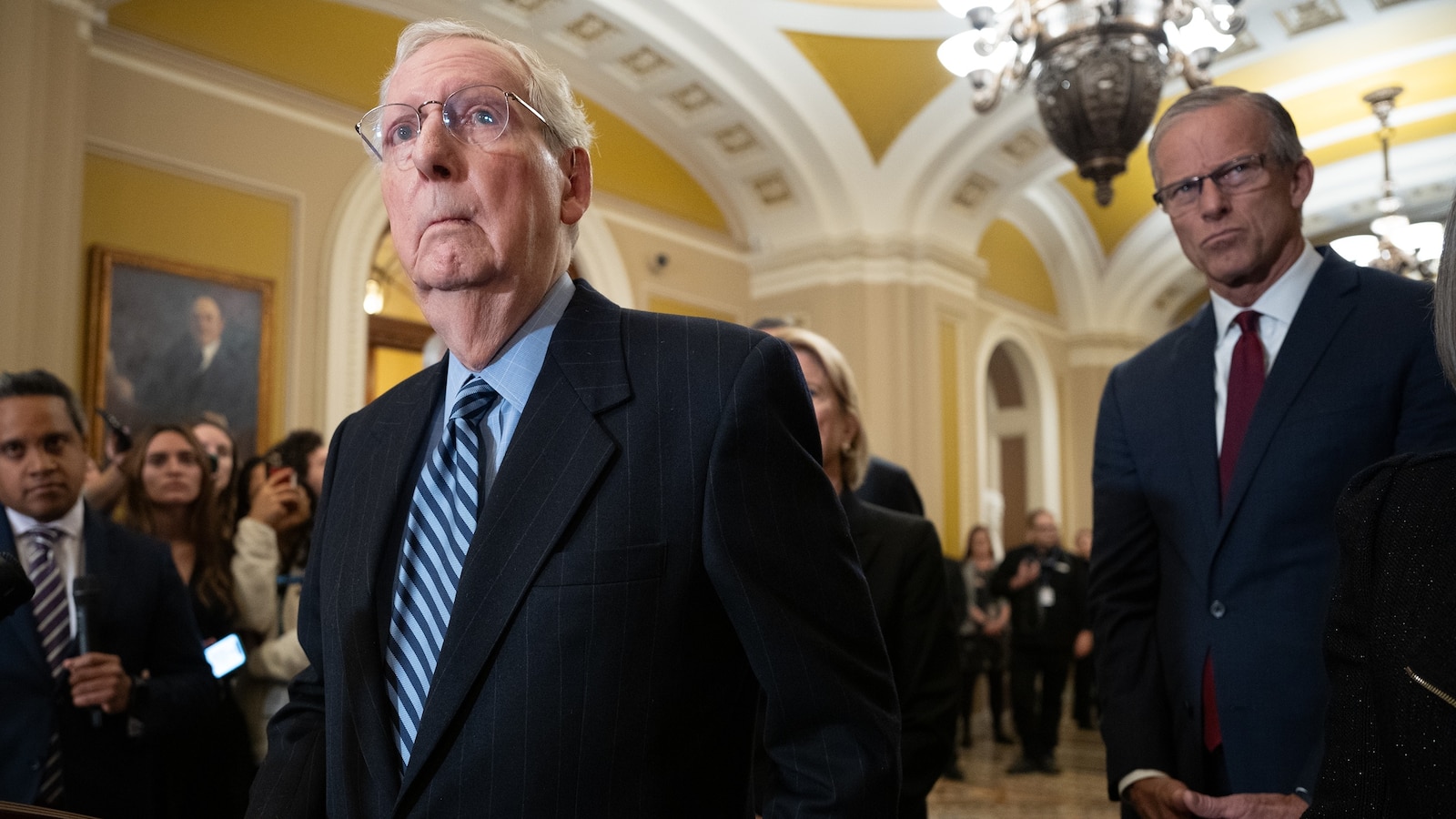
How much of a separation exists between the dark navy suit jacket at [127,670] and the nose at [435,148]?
1.60 meters

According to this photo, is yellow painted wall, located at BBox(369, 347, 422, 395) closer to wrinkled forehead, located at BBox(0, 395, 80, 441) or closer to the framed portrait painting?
the framed portrait painting

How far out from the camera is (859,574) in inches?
48.3

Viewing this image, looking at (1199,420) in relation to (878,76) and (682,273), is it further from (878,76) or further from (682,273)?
(682,273)

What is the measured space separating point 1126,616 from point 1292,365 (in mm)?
512

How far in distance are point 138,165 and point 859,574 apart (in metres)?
6.01

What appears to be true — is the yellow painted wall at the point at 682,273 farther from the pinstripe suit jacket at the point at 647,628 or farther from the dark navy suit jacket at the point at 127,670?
the pinstripe suit jacket at the point at 647,628

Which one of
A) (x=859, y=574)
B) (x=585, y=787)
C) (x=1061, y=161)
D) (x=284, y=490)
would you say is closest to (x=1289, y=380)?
(x=859, y=574)

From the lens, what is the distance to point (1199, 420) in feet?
6.34

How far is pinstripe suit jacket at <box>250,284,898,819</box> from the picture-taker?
1121mm

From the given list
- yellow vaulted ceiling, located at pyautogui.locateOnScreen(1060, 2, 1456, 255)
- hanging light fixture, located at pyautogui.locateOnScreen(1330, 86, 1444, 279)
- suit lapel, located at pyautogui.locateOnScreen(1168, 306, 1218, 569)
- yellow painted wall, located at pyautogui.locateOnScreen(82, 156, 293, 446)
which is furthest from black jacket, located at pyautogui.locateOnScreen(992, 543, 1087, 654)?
suit lapel, located at pyautogui.locateOnScreen(1168, 306, 1218, 569)

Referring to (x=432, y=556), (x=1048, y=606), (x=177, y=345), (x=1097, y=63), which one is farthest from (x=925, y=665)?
(x=1048, y=606)

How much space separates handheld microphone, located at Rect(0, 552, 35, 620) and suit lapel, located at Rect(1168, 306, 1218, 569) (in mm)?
1660

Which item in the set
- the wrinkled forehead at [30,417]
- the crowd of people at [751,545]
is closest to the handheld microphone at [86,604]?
the wrinkled forehead at [30,417]

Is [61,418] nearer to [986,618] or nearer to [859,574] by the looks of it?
[859,574]
